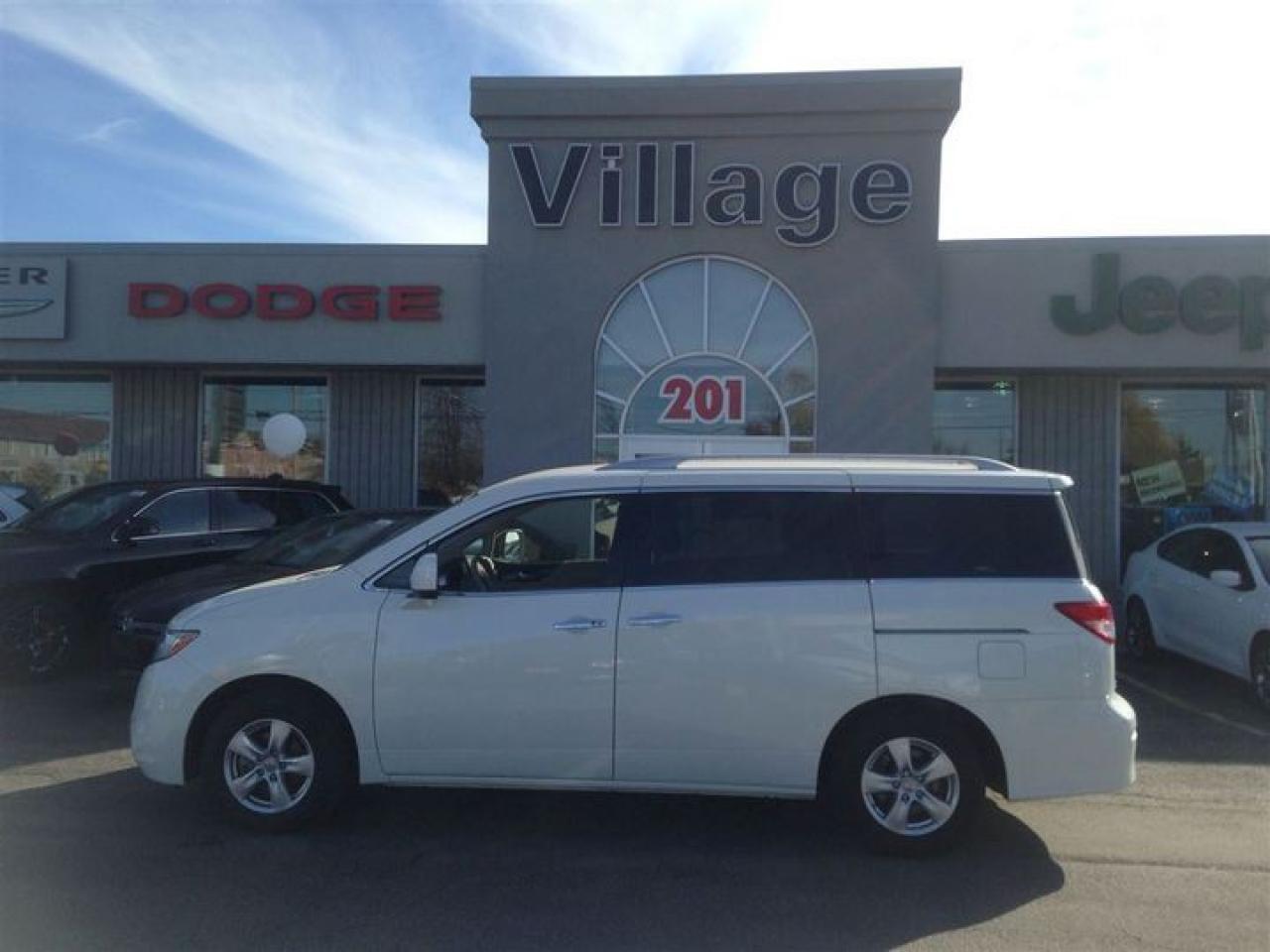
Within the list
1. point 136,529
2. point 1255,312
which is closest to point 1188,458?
point 1255,312

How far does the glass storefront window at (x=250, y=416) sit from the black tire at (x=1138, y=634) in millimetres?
10745

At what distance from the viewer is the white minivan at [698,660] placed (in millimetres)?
5145

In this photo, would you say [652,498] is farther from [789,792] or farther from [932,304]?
[932,304]

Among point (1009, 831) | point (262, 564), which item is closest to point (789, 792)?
point (1009, 831)

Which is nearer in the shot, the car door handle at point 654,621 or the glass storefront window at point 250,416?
the car door handle at point 654,621

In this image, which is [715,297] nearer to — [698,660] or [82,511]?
[82,511]

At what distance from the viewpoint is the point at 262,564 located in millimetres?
8758

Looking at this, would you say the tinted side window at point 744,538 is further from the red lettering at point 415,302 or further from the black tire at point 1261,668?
the red lettering at point 415,302

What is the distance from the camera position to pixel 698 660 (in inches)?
204

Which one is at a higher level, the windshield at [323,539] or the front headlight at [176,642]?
the windshield at [323,539]

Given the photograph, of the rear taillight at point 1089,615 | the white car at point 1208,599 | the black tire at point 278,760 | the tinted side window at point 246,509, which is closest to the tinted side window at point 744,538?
the rear taillight at point 1089,615

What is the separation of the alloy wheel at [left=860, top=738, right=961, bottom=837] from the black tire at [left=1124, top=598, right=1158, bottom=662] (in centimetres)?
633

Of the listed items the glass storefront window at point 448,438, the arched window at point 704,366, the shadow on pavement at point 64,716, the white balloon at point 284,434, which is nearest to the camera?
the shadow on pavement at point 64,716

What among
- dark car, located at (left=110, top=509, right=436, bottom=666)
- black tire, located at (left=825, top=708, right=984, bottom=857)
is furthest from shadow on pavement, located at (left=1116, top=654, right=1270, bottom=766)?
dark car, located at (left=110, top=509, right=436, bottom=666)
